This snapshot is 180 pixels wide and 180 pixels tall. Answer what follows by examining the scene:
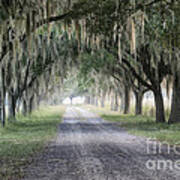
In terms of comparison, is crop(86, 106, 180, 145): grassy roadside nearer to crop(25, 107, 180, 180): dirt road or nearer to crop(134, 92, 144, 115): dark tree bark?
crop(25, 107, 180, 180): dirt road

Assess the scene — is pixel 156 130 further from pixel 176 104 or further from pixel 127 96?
pixel 127 96

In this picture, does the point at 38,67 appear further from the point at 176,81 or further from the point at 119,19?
the point at 119,19

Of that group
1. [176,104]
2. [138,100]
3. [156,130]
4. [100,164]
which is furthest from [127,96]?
[100,164]

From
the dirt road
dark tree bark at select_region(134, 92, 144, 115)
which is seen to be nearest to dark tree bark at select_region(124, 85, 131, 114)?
dark tree bark at select_region(134, 92, 144, 115)

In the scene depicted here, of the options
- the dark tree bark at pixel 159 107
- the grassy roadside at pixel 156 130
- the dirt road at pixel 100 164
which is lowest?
the grassy roadside at pixel 156 130

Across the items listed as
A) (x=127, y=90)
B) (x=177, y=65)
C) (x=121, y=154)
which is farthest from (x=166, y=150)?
(x=127, y=90)

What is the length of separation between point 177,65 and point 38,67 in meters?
8.53

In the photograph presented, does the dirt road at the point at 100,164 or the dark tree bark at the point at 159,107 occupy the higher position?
the dark tree bark at the point at 159,107

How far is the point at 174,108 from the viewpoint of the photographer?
1852 centimetres

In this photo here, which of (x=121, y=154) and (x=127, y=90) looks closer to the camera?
(x=121, y=154)

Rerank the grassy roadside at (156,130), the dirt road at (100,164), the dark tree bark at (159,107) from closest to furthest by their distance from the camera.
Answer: the dirt road at (100,164)
the grassy roadside at (156,130)
the dark tree bark at (159,107)

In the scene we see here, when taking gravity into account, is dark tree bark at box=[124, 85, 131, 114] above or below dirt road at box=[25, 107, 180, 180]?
above

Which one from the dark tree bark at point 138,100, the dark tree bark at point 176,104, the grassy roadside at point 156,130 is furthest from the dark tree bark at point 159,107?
the dark tree bark at point 138,100

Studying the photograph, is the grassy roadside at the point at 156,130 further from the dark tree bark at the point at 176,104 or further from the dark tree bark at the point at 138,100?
the dark tree bark at the point at 138,100
